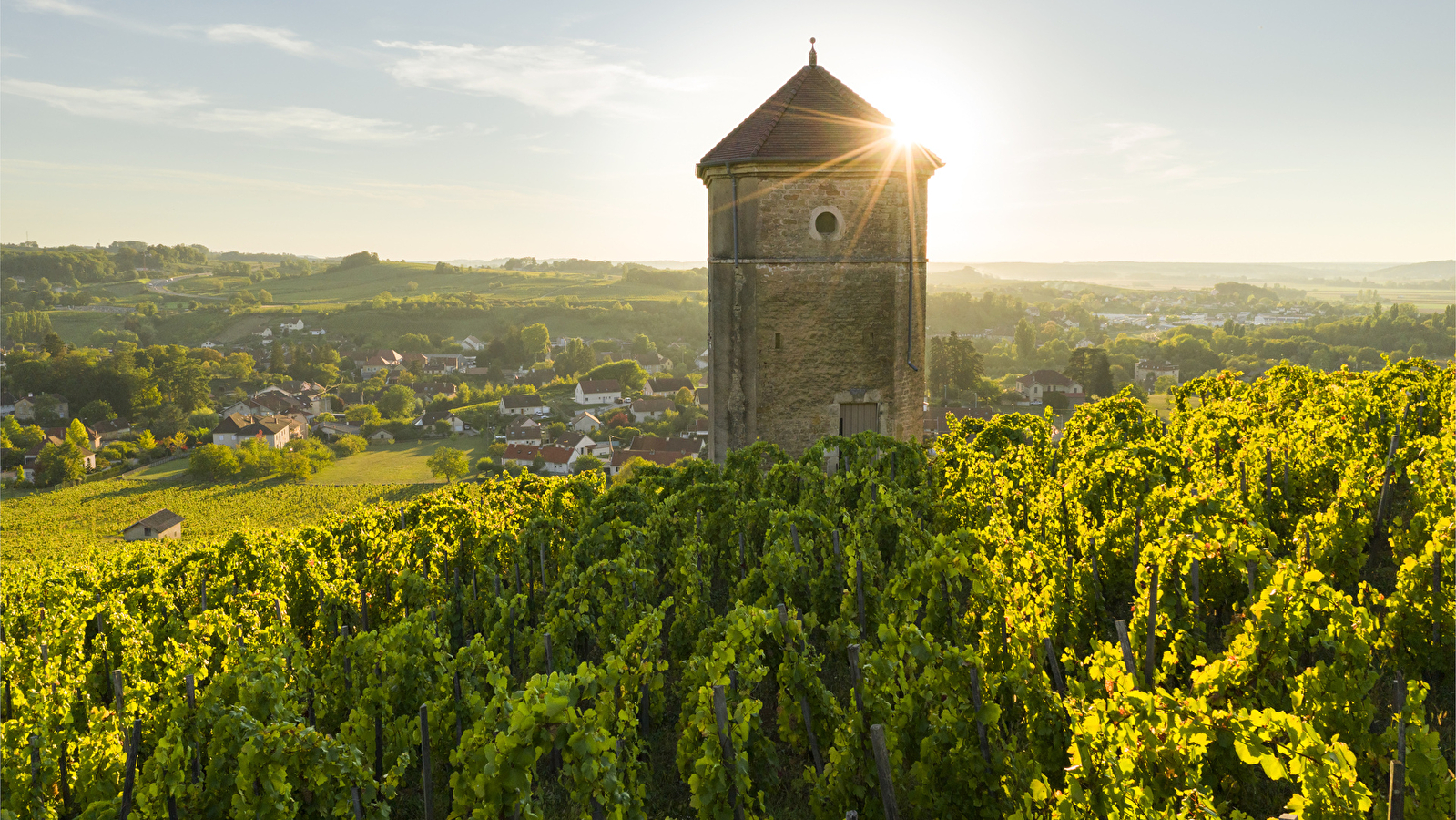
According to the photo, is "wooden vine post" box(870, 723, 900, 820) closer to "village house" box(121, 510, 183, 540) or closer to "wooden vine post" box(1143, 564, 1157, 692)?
Result: "wooden vine post" box(1143, 564, 1157, 692)

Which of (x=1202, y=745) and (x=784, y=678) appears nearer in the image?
(x=1202, y=745)

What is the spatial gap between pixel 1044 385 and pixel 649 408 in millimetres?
45889

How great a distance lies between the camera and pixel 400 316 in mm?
176125

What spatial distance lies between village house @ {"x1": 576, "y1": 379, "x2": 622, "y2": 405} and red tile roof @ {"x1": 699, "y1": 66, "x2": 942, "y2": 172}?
98.9 m

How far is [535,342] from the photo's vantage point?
150m

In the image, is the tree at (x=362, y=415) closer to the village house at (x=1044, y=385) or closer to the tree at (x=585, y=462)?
the tree at (x=585, y=462)

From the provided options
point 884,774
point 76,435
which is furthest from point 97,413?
point 884,774

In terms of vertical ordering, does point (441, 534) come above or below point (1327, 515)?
below

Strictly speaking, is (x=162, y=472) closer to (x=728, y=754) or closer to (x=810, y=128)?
(x=810, y=128)

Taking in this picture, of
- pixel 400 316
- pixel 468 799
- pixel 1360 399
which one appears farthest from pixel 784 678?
pixel 400 316

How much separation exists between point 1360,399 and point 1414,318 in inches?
4810

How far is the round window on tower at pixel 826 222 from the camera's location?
16.4 metres

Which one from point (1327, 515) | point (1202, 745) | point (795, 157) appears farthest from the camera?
point (795, 157)

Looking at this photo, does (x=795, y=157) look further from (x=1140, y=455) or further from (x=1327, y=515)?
(x=1327, y=515)
